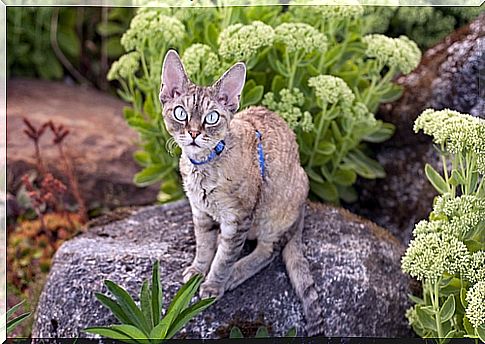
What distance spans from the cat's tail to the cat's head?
52 centimetres

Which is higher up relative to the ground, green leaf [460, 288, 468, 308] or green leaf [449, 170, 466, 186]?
green leaf [449, 170, 466, 186]

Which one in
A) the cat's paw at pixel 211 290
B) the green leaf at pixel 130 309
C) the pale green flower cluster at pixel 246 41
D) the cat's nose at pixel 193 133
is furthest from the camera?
the pale green flower cluster at pixel 246 41

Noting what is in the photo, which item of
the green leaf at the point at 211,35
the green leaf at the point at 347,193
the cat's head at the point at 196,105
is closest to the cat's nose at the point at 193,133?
the cat's head at the point at 196,105

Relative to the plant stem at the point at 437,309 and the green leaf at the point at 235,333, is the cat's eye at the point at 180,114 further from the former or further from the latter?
the plant stem at the point at 437,309

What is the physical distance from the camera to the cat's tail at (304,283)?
2342 mm

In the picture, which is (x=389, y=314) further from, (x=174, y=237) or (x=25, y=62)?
(x=25, y=62)

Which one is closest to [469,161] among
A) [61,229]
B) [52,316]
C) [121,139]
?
[52,316]

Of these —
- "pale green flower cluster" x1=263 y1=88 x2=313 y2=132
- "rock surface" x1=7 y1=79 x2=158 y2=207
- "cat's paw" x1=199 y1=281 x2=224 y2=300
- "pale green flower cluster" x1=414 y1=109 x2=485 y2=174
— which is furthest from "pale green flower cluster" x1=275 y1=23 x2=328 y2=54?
"rock surface" x1=7 y1=79 x2=158 y2=207

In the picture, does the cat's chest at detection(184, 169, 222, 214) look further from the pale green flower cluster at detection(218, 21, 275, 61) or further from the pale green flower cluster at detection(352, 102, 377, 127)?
the pale green flower cluster at detection(352, 102, 377, 127)

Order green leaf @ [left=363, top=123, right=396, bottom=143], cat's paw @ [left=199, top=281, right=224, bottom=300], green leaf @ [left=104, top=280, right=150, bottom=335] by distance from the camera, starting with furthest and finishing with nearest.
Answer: green leaf @ [left=363, top=123, right=396, bottom=143]
cat's paw @ [left=199, top=281, right=224, bottom=300]
green leaf @ [left=104, top=280, right=150, bottom=335]

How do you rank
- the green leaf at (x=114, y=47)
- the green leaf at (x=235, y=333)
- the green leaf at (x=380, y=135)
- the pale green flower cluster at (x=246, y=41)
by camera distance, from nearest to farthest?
the green leaf at (x=235, y=333)
the pale green flower cluster at (x=246, y=41)
the green leaf at (x=380, y=135)
the green leaf at (x=114, y=47)

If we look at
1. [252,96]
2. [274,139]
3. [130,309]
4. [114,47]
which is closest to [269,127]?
[274,139]

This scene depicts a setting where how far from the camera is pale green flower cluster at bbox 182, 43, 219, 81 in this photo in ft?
8.55

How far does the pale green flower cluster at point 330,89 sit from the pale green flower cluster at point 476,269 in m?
0.77
